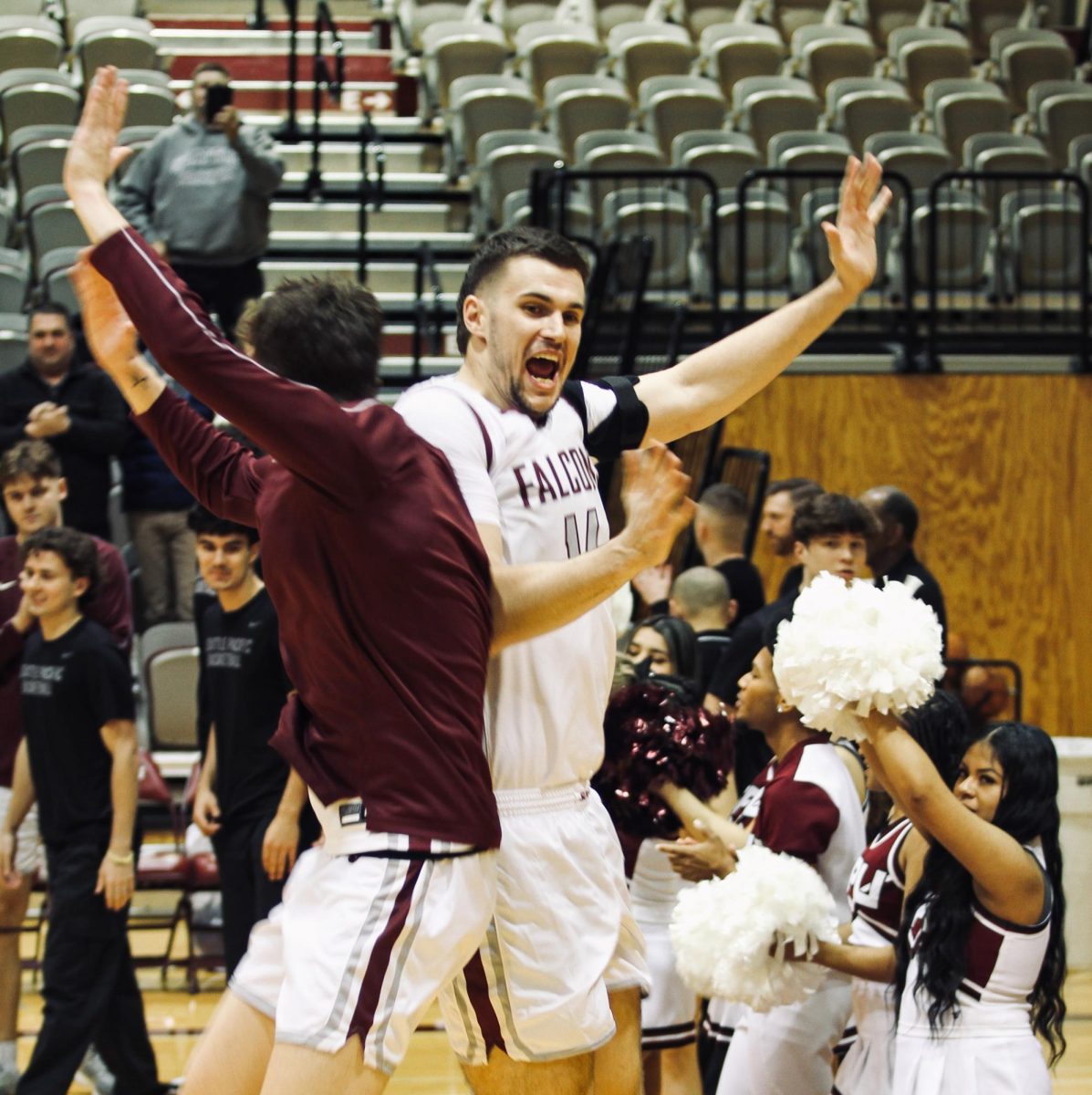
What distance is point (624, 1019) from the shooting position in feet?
10.5

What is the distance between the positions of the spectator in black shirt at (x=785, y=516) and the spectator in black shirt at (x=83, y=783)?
2.35 metres

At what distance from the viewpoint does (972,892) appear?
3.62 m

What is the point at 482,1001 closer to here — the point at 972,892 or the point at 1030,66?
the point at 972,892

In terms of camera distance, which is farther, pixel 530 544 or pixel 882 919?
pixel 882 919

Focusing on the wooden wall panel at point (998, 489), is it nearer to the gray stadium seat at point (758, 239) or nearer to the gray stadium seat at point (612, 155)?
the gray stadium seat at point (758, 239)

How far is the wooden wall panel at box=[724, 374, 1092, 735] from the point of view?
9.06 metres

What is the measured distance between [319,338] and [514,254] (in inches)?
16.3

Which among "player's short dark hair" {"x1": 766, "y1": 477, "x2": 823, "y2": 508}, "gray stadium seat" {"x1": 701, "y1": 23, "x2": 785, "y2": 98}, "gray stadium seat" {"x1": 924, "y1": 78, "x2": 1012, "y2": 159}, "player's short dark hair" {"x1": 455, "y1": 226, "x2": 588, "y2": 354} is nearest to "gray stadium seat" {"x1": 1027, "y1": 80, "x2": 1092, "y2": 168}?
"gray stadium seat" {"x1": 924, "y1": 78, "x2": 1012, "y2": 159}

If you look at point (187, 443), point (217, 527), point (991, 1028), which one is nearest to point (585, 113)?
point (217, 527)

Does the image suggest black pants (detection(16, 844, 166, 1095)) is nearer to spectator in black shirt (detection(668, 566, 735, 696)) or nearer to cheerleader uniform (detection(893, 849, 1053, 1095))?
spectator in black shirt (detection(668, 566, 735, 696))

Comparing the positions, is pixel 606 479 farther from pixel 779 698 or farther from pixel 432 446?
pixel 432 446

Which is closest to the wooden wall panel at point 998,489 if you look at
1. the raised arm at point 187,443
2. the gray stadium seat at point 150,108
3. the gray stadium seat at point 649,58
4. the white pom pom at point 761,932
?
the gray stadium seat at point 649,58

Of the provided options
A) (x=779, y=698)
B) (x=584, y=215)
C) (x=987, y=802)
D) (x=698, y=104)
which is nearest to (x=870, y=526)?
(x=779, y=698)

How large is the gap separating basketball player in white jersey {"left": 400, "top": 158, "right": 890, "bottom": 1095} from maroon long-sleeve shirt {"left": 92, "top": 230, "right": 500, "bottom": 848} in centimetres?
13
